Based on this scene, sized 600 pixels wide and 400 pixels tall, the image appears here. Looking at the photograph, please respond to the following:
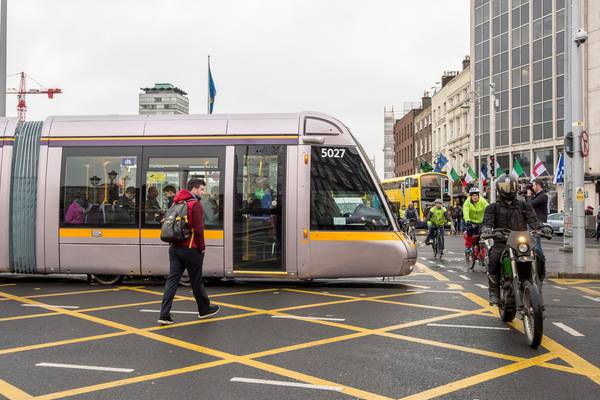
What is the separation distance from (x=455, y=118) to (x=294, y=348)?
57.2m

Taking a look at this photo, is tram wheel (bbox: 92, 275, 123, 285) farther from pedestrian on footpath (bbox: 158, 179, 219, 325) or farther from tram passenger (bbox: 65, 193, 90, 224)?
pedestrian on footpath (bbox: 158, 179, 219, 325)

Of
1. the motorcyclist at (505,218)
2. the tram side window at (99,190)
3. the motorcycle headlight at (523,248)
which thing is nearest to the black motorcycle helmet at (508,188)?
the motorcyclist at (505,218)

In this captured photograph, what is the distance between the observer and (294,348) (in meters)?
6.20

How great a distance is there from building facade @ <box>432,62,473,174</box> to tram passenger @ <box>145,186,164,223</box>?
45407 millimetres

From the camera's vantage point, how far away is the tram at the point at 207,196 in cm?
1059

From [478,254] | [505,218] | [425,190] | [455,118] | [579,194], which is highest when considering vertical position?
[455,118]

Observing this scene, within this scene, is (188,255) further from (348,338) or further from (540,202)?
(540,202)

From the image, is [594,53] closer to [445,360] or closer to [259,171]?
[259,171]

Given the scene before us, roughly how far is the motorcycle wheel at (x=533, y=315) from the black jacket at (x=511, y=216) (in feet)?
3.26

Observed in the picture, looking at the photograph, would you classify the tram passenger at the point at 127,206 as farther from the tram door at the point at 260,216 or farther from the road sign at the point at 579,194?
the road sign at the point at 579,194

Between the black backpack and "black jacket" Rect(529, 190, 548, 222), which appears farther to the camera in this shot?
"black jacket" Rect(529, 190, 548, 222)

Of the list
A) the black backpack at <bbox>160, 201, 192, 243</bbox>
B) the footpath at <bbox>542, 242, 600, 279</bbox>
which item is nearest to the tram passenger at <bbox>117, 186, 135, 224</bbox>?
the black backpack at <bbox>160, 201, 192, 243</bbox>

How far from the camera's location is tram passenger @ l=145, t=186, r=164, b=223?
10.9 m

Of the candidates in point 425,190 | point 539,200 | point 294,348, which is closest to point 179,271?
point 294,348
